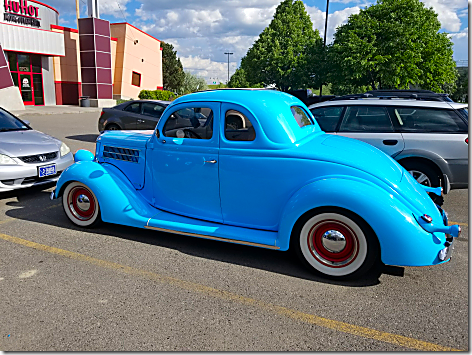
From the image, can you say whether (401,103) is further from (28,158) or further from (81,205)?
(28,158)

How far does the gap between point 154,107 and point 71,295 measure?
9.15 meters

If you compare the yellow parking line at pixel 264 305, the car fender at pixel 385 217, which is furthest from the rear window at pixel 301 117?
the yellow parking line at pixel 264 305

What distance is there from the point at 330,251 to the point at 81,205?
128 inches

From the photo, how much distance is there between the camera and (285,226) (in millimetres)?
3768

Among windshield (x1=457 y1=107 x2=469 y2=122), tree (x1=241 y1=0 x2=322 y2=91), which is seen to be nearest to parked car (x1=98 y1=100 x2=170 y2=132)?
windshield (x1=457 y1=107 x2=469 y2=122)

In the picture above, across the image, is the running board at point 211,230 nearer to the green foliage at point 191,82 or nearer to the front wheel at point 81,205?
the front wheel at point 81,205

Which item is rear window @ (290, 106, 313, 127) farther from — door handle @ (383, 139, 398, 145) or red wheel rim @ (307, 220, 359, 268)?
door handle @ (383, 139, 398, 145)

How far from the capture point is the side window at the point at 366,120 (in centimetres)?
636

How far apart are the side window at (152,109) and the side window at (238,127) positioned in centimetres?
804

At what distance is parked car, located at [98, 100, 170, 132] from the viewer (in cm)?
1177

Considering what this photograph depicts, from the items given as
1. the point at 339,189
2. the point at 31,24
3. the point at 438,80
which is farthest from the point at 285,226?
the point at 31,24

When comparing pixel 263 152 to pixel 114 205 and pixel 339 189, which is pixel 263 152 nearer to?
pixel 339 189

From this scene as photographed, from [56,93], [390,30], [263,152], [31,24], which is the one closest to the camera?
[263,152]

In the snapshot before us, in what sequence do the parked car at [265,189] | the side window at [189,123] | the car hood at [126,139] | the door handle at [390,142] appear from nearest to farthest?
the parked car at [265,189]
the side window at [189,123]
the car hood at [126,139]
the door handle at [390,142]
